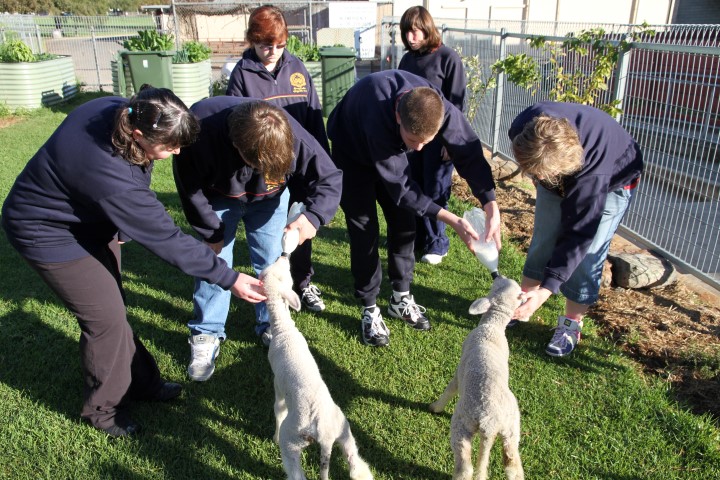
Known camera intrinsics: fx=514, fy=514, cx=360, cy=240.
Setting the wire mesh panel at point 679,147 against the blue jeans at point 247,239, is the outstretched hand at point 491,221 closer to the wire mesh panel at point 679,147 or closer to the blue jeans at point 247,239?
the blue jeans at point 247,239

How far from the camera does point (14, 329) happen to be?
4.07 meters

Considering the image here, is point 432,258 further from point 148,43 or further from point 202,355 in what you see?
point 148,43

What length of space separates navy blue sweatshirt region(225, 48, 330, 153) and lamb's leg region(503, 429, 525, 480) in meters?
2.51

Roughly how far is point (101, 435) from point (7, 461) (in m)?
0.48

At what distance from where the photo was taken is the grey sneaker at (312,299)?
4.38 meters

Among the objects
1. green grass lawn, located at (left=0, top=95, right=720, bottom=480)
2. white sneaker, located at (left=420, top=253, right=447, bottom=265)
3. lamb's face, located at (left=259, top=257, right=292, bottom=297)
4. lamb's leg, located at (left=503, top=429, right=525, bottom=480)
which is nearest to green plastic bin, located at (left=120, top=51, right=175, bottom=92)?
green grass lawn, located at (left=0, top=95, right=720, bottom=480)

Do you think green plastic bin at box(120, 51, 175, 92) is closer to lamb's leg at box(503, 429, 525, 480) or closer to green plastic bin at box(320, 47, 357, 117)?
green plastic bin at box(320, 47, 357, 117)

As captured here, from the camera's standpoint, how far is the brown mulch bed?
3.45 m

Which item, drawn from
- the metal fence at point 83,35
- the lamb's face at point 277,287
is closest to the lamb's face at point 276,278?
the lamb's face at point 277,287

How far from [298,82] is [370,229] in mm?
1450

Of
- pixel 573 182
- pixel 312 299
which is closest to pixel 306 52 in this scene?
pixel 312 299

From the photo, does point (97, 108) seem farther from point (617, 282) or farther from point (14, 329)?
point (617, 282)

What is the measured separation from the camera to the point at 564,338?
381cm

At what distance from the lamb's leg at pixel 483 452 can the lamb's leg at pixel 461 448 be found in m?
0.05
